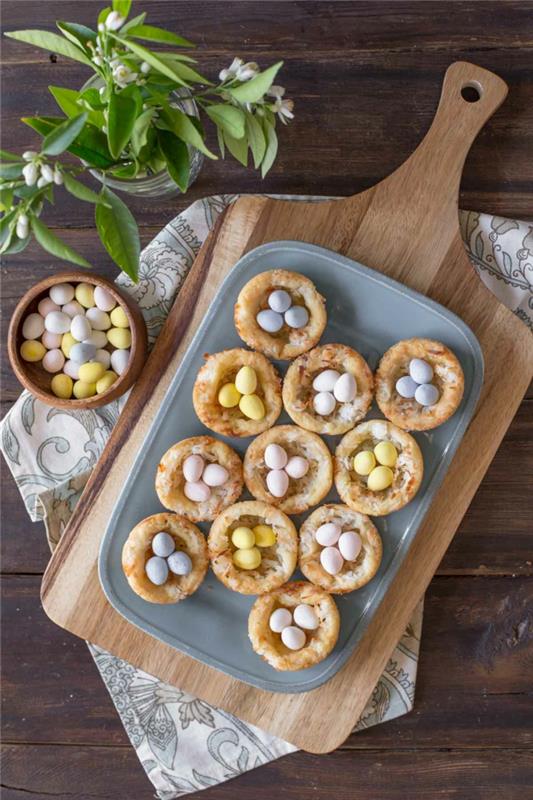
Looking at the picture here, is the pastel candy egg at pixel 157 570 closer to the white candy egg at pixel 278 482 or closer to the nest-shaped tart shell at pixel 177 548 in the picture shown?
the nest-shaped tart shell at pixel 177 548

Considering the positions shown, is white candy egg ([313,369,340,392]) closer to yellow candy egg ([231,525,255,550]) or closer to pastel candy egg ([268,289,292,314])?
pastel candy egg ([268,289,292,314])

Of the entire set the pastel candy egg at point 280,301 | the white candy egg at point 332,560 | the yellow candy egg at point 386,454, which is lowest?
the white candy egg at point 332,560

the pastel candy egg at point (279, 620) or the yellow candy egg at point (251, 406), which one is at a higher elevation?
the yellow candy egg at point (251, 406)

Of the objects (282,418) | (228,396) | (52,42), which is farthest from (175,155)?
(282,418)

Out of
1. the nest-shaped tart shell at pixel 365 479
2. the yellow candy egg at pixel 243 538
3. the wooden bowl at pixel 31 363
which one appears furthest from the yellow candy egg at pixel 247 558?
the wooden bowl at pixel 31 363

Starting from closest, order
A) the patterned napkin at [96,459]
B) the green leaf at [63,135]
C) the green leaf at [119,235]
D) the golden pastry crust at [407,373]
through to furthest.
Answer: the green leaf at [63,135] → the green leaf at [119,235] → the golden pastry crust at [407,373] → the patterned napkin at [96,459]

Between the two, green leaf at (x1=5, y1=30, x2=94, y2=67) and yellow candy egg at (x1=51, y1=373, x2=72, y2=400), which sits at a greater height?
green leaf at (x1=5, y1=30, x2=94, y2=67)

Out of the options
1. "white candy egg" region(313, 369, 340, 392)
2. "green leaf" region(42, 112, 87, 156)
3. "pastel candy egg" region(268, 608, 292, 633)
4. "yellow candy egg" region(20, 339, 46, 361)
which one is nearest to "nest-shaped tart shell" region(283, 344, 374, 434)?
"white candy egg" region(313, 369, 340, 392)
